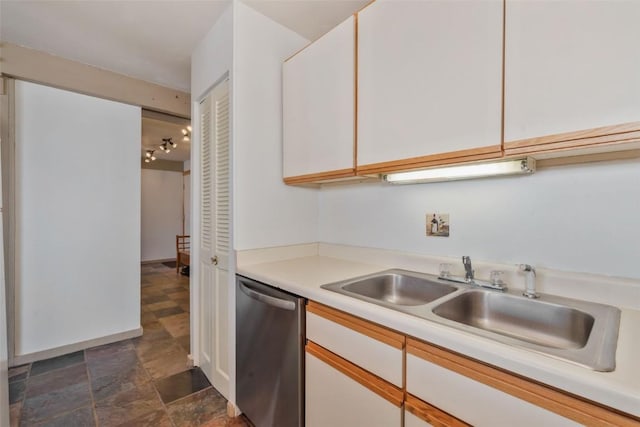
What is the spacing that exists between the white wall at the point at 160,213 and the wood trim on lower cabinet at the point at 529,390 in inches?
265

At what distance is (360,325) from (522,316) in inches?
24.5

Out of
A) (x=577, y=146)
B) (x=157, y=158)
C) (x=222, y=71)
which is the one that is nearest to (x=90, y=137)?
(x=222, y=71)

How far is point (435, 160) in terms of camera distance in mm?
1097

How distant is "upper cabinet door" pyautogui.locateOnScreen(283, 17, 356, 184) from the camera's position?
1.42m

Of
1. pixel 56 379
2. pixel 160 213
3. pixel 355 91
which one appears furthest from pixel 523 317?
pixel 160 213

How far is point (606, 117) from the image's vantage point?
2.49 ft

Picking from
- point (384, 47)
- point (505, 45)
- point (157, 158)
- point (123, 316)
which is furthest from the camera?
point (157, 158)

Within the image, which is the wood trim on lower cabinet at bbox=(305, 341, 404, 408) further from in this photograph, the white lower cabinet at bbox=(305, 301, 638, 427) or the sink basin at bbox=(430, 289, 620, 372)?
the sink basin at bbox=(430, 289, 620, 372)

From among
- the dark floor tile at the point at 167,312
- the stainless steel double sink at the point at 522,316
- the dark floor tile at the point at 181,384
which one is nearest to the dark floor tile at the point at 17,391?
the dark floor tile at the point at 181,384

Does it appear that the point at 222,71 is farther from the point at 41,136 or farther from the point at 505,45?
the point at 41,136

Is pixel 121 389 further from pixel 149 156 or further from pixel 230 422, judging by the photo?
pixel 149 156

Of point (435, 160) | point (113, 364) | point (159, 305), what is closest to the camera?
point (435, 160)

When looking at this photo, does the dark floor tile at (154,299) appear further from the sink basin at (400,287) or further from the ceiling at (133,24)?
the sink basin at (400,287)

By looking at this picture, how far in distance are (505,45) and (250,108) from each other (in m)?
1.28
